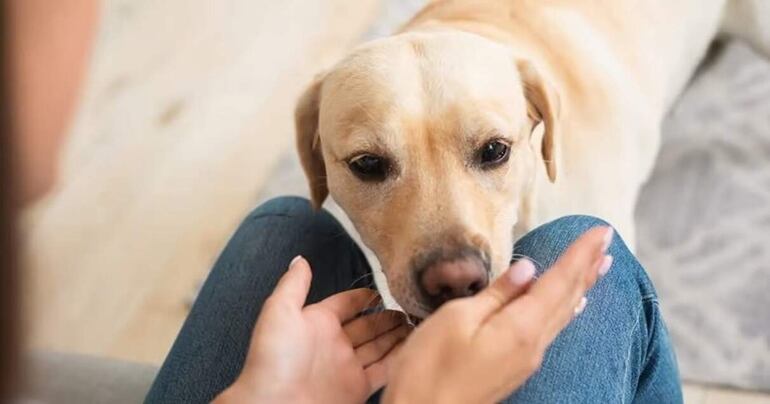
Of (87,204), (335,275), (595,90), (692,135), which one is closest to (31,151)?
(335,275)

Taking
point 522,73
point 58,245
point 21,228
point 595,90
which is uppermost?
point 21,228

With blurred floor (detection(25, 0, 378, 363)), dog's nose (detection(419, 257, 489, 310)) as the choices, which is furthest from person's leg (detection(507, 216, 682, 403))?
blurred floor (detection(25, 0, 378, 363))

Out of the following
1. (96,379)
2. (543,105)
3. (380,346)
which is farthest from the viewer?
(543,105)

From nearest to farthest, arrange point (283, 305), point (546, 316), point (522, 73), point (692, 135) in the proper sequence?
point (546, 316) < point (283, 305) < point (522, 73) < point (692, 135)

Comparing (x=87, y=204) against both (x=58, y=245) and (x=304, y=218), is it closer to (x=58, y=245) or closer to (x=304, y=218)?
(x=58, y=245)

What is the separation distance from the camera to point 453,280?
1.30 m

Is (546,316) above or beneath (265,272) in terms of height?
above

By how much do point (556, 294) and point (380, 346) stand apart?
0.31 meters

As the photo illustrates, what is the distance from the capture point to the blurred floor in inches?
93.6

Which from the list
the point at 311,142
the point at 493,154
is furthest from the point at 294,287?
the point at 311,142

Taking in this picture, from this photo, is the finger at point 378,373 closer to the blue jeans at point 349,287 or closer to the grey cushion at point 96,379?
the blue jeans at point 349,287

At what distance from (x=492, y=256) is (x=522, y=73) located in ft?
1.23

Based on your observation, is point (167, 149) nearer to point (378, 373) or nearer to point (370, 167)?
point (370, 167)

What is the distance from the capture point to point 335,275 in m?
1.51
